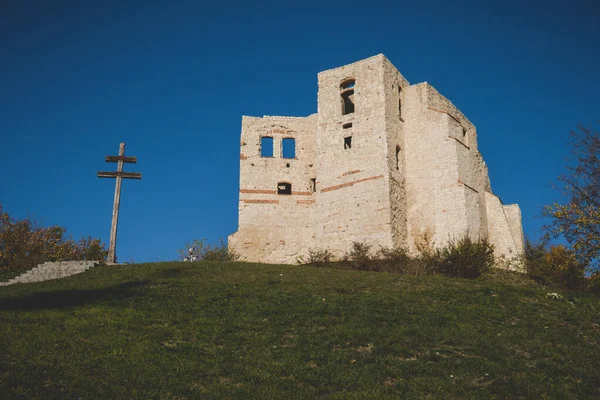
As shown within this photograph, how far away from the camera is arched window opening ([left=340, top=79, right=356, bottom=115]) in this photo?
2801cm

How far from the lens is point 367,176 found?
25766mm

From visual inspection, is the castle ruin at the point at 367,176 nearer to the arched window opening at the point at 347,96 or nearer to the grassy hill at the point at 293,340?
the arched window opening at the point at 347,96

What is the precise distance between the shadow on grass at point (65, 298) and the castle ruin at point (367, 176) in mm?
12702

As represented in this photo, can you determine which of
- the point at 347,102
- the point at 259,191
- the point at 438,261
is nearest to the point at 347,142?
the point at 347,102

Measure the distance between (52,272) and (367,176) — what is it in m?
13.8

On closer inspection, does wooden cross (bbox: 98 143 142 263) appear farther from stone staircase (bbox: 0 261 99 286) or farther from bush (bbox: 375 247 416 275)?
bush (bbox: 375 247 416 275)

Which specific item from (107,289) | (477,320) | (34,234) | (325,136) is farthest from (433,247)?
(34,234)

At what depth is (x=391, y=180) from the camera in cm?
2534

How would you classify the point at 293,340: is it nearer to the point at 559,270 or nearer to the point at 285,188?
the point at 559,270

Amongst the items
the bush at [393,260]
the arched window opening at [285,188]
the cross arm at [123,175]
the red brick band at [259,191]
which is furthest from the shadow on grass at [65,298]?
the arched window opening at [285,188]

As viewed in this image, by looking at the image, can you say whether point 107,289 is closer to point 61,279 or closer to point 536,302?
point 61,279

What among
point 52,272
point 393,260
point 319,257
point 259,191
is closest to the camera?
point 52,272

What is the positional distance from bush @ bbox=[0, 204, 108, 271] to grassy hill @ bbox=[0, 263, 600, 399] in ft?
40.0

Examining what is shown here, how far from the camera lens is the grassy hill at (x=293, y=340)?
28.7 ft
